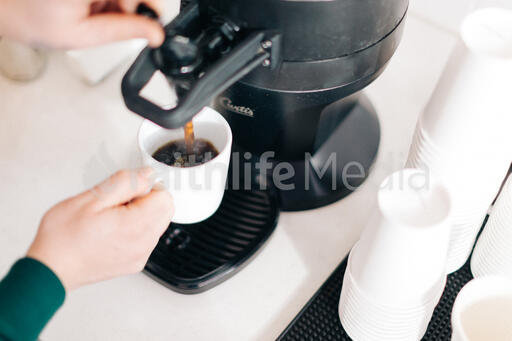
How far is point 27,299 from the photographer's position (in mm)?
445

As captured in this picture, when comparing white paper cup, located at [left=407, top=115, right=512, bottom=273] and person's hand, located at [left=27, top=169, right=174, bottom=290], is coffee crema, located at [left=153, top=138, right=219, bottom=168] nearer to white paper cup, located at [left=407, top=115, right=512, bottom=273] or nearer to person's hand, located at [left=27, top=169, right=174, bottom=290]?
person's hand, located at [left=27, top=169, right=174, bottom=290]

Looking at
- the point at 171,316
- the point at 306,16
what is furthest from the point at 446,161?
the point at 171,316

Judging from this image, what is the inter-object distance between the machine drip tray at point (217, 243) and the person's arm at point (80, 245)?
0.31 ft

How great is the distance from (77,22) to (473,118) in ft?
1.11

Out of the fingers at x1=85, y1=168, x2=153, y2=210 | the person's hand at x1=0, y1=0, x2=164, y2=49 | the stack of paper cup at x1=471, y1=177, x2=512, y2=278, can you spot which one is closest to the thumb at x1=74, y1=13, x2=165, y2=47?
the person's hand at x1=0, y1=0, x2=164, y2=49

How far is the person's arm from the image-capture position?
446 millimetres

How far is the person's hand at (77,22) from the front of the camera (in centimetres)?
46

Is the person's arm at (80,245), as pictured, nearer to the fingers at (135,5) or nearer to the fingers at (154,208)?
the fingers at (154,208)

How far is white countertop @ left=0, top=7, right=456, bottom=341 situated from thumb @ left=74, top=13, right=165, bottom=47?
0.25 meters

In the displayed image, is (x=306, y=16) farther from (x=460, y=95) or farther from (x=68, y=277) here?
(x=68, y=277)

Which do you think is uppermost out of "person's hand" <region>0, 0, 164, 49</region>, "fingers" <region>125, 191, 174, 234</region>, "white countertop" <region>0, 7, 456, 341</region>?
"person's hand" <region>0, 0, 164, 49</region>

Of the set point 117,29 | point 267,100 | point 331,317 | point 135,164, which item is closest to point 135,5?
point 117,29

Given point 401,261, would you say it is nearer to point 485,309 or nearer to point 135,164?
point 485,309

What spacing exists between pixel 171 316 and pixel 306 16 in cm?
33
